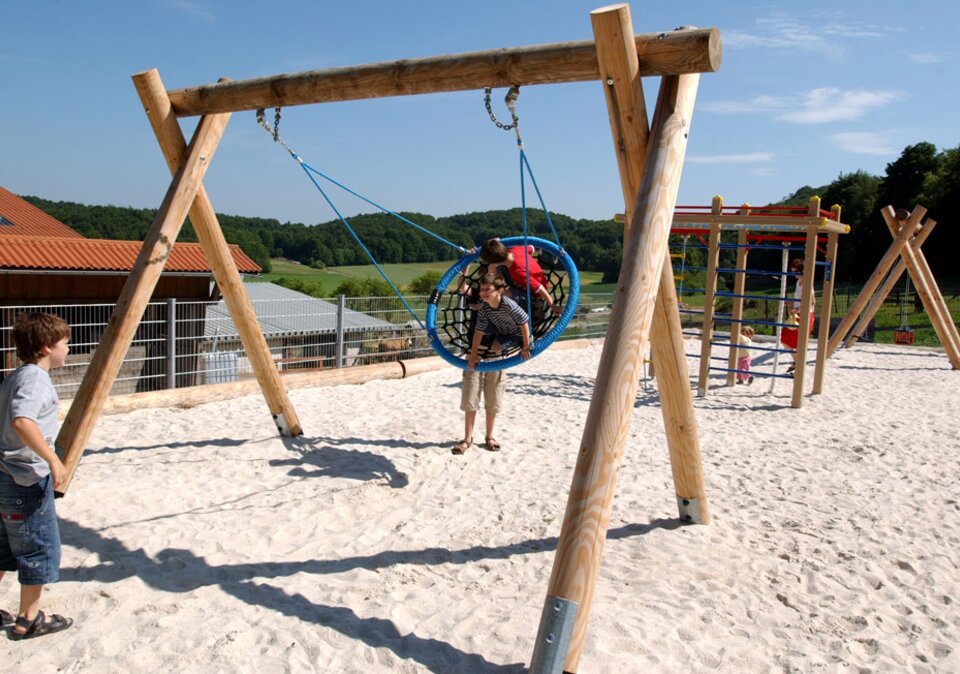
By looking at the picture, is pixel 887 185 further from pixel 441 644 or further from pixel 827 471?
pixel 441 644

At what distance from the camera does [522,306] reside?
6.15 meters

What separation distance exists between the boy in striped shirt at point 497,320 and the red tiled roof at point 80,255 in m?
8.83

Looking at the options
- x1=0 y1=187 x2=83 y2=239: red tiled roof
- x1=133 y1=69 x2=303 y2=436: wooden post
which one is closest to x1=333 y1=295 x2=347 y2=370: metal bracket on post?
x1=133 y1=69 x2=303 y2=436: wooden post

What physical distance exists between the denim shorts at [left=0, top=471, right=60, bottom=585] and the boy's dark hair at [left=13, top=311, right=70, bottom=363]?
48cm

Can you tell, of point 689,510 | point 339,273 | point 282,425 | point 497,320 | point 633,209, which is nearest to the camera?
point 633,209

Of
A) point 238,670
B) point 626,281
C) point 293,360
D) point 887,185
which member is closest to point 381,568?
point 238,670

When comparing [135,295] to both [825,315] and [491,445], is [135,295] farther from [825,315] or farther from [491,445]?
[825,315]

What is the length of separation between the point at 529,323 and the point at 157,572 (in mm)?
3031

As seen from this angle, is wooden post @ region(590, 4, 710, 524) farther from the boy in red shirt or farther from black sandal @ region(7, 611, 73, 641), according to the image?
black sandal @ region(7, 611, 73, 641)

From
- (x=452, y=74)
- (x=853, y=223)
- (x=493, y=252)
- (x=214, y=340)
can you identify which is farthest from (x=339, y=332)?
(x=853, y=223)

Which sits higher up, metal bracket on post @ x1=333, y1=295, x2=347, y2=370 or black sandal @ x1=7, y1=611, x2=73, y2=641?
metal bracket on post @ x1=333, y1=295, x2=347, y2=370

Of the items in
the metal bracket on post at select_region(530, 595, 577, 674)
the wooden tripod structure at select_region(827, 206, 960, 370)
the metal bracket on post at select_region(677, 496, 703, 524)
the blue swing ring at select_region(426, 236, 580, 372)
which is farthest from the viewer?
the wooden tripod structure at select_region(827, 206, 960, 370)

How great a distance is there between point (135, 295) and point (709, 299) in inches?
271

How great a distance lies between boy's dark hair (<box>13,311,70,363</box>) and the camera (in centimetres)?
293
